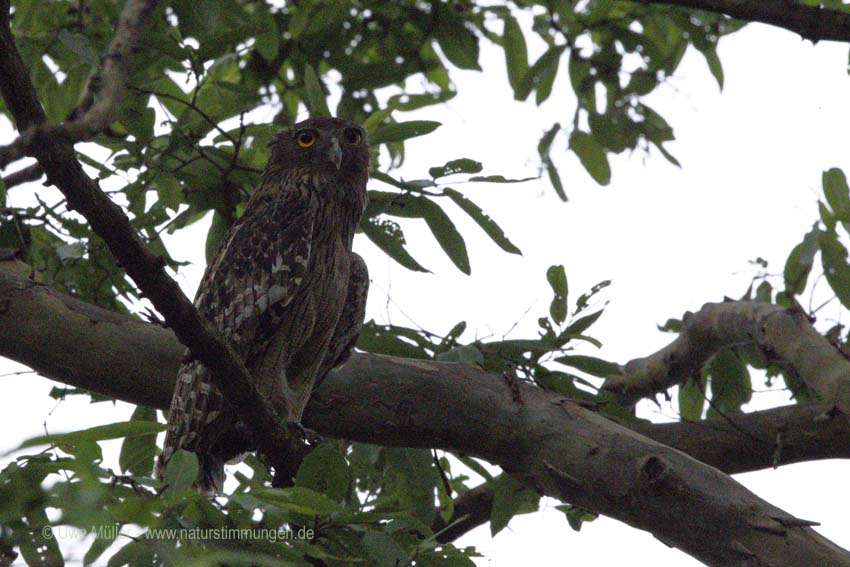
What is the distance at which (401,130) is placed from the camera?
3.46 metres

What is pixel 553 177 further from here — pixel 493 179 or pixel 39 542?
pixel 39 542

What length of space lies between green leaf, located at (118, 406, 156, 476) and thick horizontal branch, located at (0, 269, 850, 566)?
5.5 inches

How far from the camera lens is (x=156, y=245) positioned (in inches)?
148

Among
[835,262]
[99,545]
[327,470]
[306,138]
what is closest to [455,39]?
[306,138]

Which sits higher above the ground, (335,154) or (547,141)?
(547,141)

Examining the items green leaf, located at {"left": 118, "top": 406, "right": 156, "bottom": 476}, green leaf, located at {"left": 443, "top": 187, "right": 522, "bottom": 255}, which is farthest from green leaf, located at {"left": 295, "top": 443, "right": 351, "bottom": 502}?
green leaf, located at {"left": 443, "top": 187, "right": 522, "bottom": 255}

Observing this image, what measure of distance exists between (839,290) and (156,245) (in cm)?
245

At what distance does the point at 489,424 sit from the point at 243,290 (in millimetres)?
953

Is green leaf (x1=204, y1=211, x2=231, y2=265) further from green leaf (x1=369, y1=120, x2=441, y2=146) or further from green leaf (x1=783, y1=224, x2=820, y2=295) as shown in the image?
green leaf (x1=783, y1=224, x2=820, y2=295)

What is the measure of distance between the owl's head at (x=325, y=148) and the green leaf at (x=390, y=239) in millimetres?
218

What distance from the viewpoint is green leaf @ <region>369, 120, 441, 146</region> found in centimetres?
338

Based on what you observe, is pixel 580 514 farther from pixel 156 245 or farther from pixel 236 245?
pixel 156 245

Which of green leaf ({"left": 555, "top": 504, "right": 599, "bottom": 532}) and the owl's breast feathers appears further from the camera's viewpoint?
green leaf ({"left": 555, "top": 504, "right": 599, "bottom": 532})

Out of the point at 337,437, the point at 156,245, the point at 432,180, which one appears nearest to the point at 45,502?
the point at 337,437
